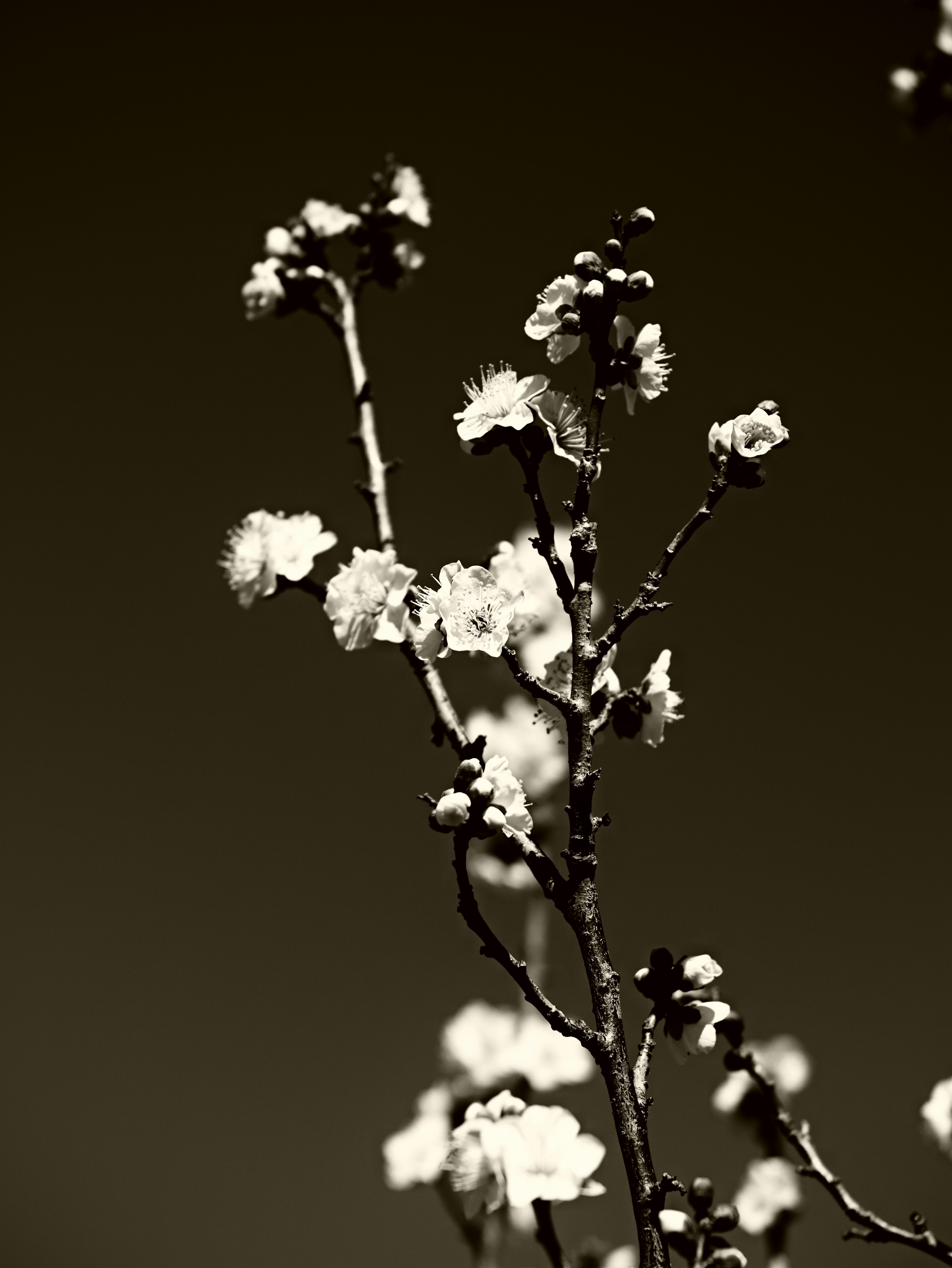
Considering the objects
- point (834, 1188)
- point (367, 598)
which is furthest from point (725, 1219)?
point (367, 598)

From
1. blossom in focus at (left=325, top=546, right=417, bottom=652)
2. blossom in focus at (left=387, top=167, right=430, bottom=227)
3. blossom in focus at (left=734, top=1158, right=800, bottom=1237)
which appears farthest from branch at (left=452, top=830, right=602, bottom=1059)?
blossom in focus at (left=387, top=167, right=430, bottom=227)

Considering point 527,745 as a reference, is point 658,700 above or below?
below

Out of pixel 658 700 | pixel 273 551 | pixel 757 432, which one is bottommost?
pixel 658 700

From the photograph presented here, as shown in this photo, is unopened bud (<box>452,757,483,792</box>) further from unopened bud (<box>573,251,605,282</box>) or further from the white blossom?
unopened bud (<box>573,251,605,282</box>)

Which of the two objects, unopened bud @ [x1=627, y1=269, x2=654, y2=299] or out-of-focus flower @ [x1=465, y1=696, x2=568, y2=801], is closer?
unopened bud @ [x1=627, y1=269, x2=654, y2=299]

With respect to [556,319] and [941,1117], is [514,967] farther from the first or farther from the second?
[941,1117]
